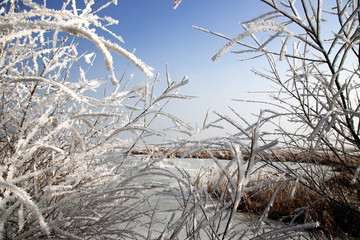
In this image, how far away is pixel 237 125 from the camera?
605mm

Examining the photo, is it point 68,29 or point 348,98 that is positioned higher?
point 348,98

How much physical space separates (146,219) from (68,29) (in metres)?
2.09

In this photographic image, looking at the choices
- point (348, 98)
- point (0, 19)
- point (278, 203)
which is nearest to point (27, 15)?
point (0, 19)

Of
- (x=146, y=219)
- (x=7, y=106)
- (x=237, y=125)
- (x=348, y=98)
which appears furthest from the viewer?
(x=146, y=219)

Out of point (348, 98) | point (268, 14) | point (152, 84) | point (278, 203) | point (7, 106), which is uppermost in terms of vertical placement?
point (268, 14)

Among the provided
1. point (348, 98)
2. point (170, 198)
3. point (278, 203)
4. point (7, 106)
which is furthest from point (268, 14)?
point (170, 198)

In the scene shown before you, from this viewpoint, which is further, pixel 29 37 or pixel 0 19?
pixel 29 37

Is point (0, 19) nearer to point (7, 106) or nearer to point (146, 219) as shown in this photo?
point (7, 106)

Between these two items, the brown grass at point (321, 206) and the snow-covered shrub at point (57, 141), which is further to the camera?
the brown grass at point (321, 206)

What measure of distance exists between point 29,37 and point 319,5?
3.70ft

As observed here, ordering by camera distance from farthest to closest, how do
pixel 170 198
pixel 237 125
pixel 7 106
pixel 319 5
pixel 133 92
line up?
pixel 170 198, pixel 133 92, pixel 7 106, pixel 319 5, pixel 237 125

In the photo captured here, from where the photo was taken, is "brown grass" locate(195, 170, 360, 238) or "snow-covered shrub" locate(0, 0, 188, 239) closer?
"snow-covered shrub" locate(0, 0, 188, 239)

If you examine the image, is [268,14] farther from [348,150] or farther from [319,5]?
[348,150]

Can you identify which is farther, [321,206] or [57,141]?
[321,206]
